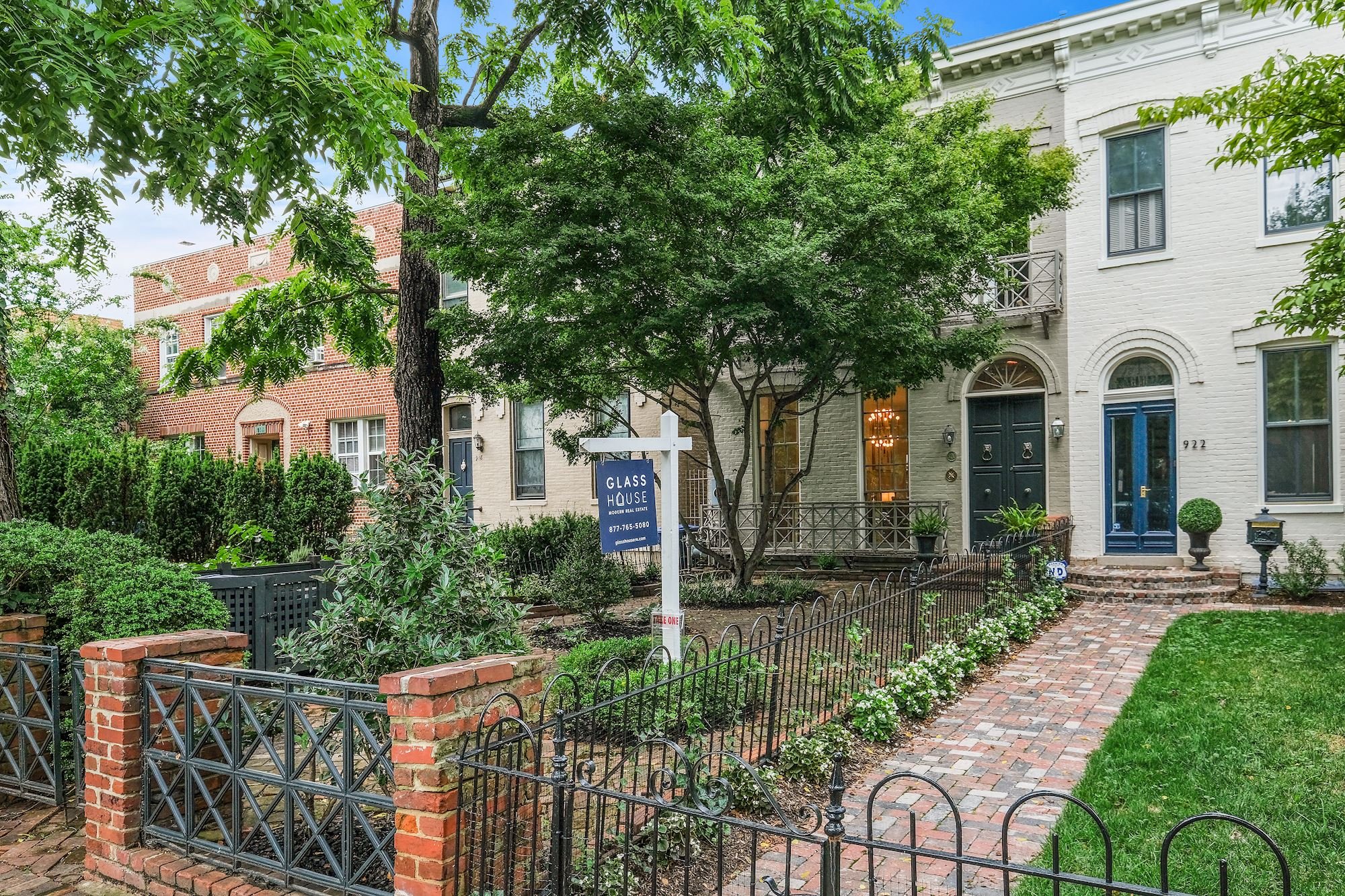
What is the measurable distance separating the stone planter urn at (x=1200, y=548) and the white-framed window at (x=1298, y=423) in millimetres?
1070

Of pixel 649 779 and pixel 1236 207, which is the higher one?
pixel 1236 207

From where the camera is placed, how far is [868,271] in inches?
382

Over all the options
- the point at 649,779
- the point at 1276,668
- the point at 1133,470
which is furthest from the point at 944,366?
the point at 649,779

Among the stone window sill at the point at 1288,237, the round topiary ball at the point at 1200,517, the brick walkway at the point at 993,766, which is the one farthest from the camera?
the round topiary ball at the point at 1200,517

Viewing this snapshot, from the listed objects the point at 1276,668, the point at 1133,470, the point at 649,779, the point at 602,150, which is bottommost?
the point at 1276,668

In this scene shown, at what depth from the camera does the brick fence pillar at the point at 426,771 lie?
336cm

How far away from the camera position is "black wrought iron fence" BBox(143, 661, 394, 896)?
3.63 meters

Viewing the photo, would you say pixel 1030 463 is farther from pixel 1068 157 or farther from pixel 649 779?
pixel 649 779

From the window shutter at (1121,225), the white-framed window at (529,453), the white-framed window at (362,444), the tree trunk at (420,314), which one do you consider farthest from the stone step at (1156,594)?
the white-framed window at (362,444)

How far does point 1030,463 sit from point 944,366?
2234 mm

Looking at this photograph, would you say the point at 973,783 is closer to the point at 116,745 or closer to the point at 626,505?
the point at 626,505

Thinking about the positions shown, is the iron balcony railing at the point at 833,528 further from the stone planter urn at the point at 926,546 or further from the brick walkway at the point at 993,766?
the brick walkway at the point at 993,766

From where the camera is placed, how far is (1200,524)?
12531 millimetres

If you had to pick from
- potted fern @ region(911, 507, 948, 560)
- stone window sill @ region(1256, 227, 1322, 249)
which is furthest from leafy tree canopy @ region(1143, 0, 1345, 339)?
potted fern @ region(911, 507, 948, 560)
